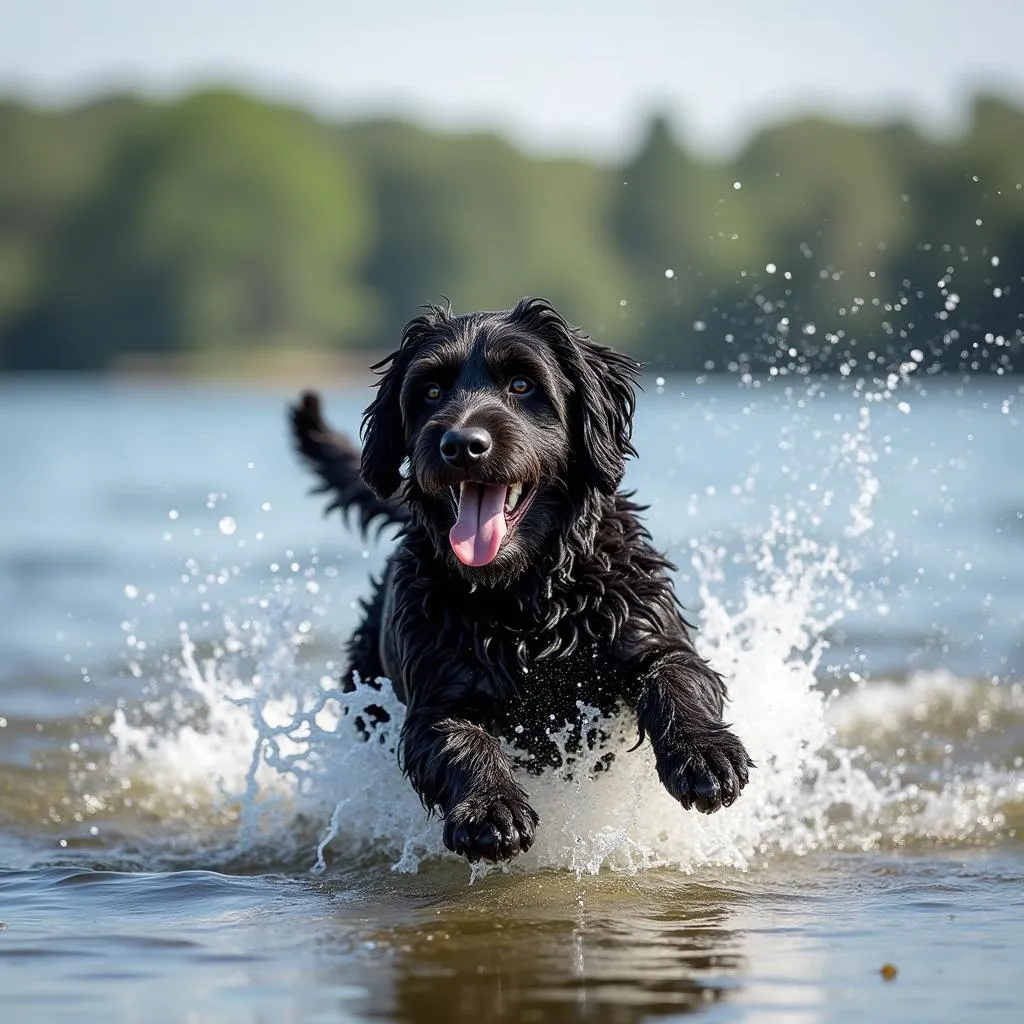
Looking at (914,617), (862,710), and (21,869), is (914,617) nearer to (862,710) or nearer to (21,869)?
(862,710)

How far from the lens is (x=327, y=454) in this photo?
7.42 meters

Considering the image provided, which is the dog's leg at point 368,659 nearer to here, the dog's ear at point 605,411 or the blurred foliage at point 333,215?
the dog's ear at point 605,411

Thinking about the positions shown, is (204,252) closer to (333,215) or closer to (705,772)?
(333,215)

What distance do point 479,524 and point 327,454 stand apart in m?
2.36

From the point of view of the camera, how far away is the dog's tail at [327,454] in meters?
7.29

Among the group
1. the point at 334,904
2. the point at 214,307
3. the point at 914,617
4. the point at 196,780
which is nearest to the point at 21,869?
the point at 334,904

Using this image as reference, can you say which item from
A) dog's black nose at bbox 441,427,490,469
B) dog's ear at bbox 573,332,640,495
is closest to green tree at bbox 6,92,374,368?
dog's ear at bbox 573,332,640,495

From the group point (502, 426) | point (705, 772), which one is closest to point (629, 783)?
point (705, 772)

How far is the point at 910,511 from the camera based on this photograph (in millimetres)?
17156

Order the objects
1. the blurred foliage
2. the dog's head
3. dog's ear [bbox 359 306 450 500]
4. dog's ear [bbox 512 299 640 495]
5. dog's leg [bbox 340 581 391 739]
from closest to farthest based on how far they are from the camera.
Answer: the dog's head
dog's ear [bbox 512 299 640 495]
dog's ear [bbox 359 306 450 500]
dog's leg [bbox 340 581 391 739]
the blurred foliage

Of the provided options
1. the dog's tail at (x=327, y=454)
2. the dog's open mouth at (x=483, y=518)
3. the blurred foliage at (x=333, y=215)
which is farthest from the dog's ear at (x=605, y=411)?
the blurred foliage at (x=333, y=215)

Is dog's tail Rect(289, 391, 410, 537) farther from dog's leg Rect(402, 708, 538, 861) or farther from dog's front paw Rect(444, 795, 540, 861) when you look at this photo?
dog's front paw Rect(444, 795, 540, 861)

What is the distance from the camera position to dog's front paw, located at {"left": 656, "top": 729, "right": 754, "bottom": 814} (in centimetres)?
488

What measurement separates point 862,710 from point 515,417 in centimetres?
431
